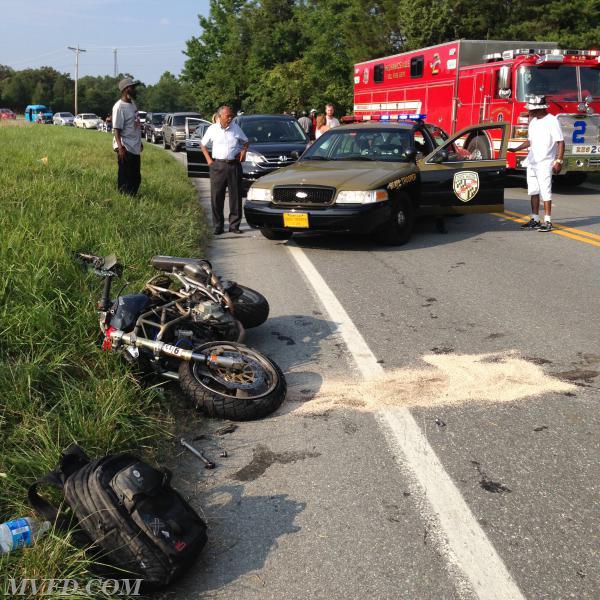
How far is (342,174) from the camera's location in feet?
30.1

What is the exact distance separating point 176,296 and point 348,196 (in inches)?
166

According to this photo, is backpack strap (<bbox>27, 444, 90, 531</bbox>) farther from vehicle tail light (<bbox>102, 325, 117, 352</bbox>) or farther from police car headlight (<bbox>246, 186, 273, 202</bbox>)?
police car headlight (<bbox>246, 186, 273, 202</bbox>)

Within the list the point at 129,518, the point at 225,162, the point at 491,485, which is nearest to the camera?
the point at 129,518

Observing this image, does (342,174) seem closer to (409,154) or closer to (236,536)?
(409,154)

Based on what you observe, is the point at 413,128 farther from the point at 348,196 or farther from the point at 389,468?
the point at 389,468

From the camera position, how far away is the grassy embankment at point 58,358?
3275 mm

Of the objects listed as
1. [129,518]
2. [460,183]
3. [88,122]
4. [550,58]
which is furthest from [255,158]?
[88,122]

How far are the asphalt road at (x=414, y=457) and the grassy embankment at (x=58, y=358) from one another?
1.34 feet

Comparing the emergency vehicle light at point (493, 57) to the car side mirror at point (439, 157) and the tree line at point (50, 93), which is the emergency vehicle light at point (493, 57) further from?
the tree line at point (50, 93)

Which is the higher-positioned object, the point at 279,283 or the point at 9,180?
the point at 9,180

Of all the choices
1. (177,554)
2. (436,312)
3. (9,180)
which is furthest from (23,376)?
(9,180)

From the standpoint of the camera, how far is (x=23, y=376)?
160 inches

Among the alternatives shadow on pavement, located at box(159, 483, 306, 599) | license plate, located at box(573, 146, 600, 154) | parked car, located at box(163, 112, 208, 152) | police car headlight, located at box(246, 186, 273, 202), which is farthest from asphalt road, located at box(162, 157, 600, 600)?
parked car, located at box(163, 112, 208, 152)

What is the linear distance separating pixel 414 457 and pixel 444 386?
1.02 m
